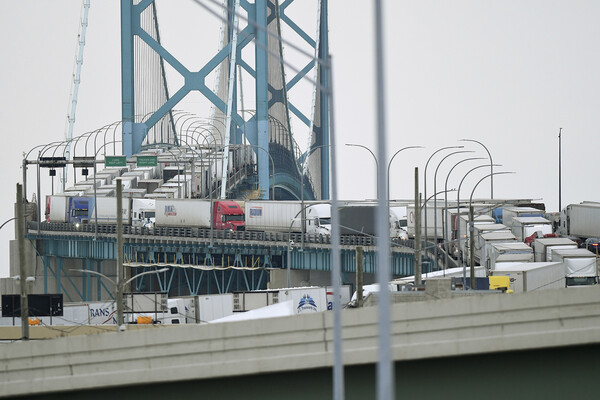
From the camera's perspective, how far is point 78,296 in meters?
102

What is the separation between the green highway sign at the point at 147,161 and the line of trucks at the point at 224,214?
8970 mm

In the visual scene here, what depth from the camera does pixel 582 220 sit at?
2650 inches

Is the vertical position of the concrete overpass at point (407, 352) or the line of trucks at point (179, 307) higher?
the concrete overpass at point (407, 352)

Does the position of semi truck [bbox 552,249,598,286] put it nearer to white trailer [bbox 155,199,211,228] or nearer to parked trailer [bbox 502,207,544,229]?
parked trailer [bbox 502,207,544,229]

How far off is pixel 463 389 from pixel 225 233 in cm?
6763

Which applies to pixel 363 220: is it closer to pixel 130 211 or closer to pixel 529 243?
pixel 529 243

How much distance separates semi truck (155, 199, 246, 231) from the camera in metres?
87.2

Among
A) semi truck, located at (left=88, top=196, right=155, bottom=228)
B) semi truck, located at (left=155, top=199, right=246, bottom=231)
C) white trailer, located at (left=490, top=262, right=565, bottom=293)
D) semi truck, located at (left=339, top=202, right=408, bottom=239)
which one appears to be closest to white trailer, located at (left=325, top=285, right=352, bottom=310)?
white trailer, located at (left=490, top=262, right=565, bottom=293)

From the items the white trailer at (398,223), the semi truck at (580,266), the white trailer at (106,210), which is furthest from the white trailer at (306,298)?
the white trailer at (106,210)

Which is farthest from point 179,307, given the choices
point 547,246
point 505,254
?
point 547,246

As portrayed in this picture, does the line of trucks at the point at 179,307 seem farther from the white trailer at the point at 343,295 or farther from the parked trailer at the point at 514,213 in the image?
the parked trailer at the point at 514,213

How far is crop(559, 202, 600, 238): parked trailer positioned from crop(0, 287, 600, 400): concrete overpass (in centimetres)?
4731

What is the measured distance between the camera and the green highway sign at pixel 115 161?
100m

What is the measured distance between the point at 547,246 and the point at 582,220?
39.1ft
